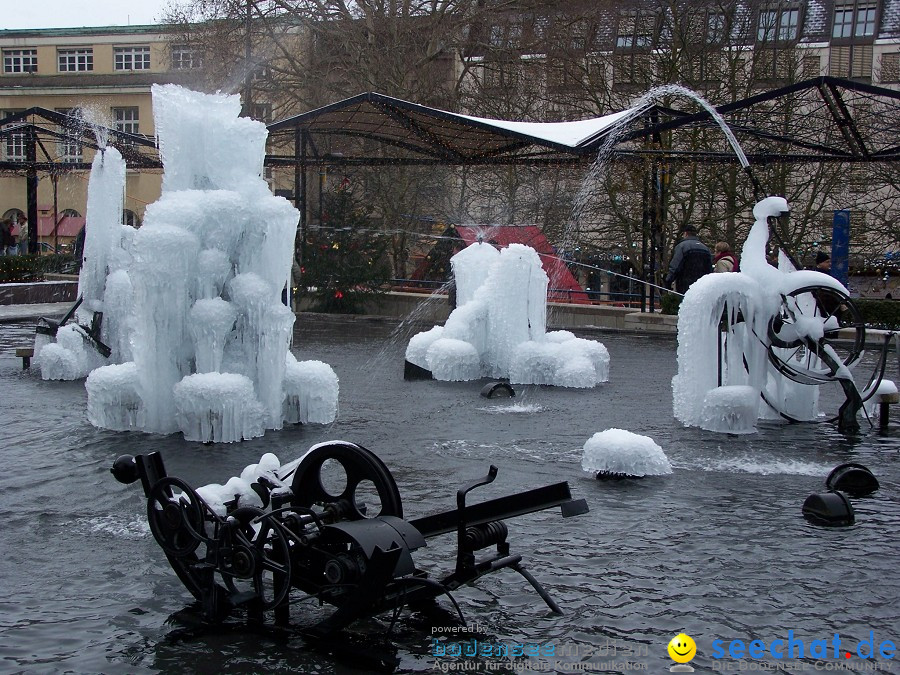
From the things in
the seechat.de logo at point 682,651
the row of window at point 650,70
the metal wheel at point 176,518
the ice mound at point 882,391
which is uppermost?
the row of window at point 650,70

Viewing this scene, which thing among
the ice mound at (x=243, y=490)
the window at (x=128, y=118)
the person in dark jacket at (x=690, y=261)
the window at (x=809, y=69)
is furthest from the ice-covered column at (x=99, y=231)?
the window at (x=128, y=118)

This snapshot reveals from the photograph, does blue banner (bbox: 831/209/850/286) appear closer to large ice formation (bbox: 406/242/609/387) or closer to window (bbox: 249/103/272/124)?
large ice formation (bbox: 406/242/609/387)

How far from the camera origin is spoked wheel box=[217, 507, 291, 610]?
4.92 metres

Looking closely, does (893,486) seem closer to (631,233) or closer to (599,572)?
(599,572)

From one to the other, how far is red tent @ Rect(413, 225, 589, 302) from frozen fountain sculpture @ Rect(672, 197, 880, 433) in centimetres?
1542

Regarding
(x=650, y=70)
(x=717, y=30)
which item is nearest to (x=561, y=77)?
(x=650, y=70)

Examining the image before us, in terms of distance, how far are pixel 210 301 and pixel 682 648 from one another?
6359mm

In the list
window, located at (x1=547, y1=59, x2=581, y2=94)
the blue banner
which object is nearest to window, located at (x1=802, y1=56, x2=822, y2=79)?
window, located at (x1=547, y1=59, x2=581, y2=94)

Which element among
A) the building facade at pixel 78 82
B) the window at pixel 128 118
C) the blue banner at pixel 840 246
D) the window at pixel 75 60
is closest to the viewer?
the blue banner at pixel 840 246

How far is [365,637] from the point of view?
17.2 feet

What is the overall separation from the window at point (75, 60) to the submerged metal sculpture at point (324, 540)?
61248mm

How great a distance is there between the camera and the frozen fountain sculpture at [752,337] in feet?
34.6

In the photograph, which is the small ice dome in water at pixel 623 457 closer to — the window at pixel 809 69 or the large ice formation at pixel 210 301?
the large ice formation at pixel 210 301

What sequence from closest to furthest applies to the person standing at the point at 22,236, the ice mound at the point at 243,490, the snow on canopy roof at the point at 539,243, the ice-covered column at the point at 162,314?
1. the ice mound at the point at 243,490
2. the ice-covered column at the point at 162,314
3. the snow on canopy roof at the point at 539,243
4. the person standing at the point at 22,236
